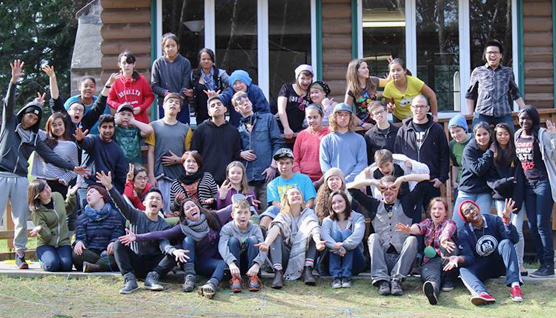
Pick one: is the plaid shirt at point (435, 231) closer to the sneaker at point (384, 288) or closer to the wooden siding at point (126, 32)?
the sneaker at point (384, 288)

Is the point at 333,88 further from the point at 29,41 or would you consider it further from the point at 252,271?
the point at 29,41

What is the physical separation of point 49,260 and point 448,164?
4314 millimetres

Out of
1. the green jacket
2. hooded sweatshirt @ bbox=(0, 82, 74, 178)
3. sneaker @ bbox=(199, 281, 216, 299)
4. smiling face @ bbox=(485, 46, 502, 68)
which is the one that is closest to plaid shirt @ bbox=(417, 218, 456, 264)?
Answer: sneaker @ bbox=(199, 281, 216, 299)

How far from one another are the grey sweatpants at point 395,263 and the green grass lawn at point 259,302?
0.18m

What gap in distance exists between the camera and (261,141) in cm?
1035

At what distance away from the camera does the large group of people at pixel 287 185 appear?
354 inches

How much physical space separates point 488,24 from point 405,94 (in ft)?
7.97

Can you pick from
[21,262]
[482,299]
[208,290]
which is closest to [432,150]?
[482,299]

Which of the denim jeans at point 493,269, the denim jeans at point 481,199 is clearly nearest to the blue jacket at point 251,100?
the denim jeans at point 481,199

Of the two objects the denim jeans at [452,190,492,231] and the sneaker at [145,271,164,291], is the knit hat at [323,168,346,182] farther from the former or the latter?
the sneaker at [145,271,164,291]

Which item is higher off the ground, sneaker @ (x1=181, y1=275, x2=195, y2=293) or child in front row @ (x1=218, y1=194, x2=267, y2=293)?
child in front row @ (x1=218, y1=194, x2=267, y2=293)

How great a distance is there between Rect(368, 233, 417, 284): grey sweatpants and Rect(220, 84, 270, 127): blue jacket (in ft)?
8.23

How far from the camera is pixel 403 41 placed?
12.4 m

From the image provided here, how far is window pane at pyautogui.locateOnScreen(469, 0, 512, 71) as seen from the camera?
1236cm
